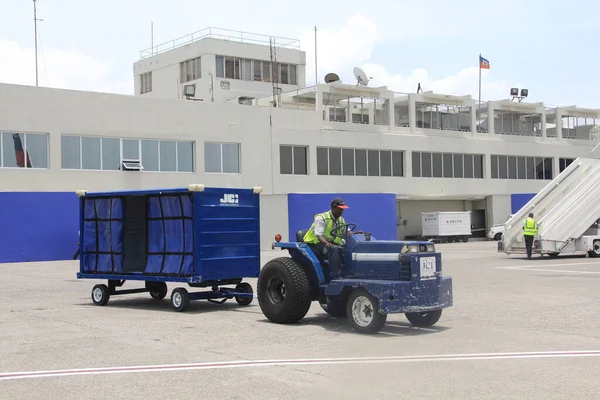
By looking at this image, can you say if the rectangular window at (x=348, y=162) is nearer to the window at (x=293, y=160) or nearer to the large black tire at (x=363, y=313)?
the window at (x=293, y=160)

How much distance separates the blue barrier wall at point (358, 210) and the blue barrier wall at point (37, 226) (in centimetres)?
1329

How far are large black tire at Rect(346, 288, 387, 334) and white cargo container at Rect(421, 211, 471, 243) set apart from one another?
39.1 m

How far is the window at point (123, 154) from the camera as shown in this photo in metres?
36.4

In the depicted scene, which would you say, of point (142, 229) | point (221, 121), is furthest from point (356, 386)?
point (221, 121)

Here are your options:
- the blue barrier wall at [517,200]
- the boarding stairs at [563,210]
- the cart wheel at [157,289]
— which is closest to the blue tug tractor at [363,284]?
the cart wheel at [157,289]

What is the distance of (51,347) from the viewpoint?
10.1 meters

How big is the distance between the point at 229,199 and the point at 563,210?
59.2 feet

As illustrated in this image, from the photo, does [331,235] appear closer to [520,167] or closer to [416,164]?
[416,164]

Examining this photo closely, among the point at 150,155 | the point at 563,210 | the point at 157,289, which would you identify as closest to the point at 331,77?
the point at 150,155

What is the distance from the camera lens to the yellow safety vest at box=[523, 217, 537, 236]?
2784cm

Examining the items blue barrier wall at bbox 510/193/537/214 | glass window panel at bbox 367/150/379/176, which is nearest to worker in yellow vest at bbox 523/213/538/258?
glass window panel at bbox 367/150/379/176

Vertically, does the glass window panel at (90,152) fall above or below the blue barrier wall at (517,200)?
above

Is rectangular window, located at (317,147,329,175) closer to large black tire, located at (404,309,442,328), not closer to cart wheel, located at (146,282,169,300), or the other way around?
cart wheel, located at (146,282,169,300)

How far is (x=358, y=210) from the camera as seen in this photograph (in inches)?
1858
